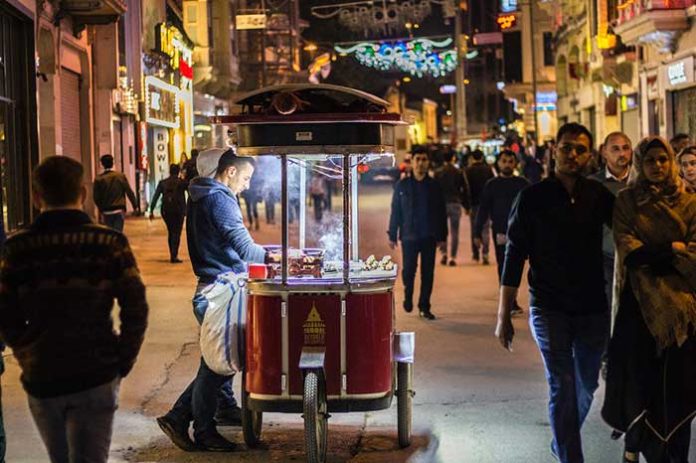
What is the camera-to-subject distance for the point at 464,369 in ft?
30.3

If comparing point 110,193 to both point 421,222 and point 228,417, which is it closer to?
point 421,222

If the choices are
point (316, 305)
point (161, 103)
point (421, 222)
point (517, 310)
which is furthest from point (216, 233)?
point (161, 103)

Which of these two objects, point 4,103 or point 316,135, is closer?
point 316,135

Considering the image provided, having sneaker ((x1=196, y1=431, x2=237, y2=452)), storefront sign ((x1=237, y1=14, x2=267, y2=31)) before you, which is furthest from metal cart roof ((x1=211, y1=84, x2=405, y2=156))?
storefront sign ((x1=237, y1=14, x2=267, y2=31))

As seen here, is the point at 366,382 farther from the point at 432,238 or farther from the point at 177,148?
the point at 177,148

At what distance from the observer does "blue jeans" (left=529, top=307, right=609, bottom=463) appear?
562 centimetres

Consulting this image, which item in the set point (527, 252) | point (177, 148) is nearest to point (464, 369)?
point (527, 252)

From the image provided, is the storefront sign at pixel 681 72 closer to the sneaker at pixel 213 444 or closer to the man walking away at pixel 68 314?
the sneaker at pixel 213 444

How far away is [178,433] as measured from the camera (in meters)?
6.80

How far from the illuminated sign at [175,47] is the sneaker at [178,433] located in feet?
84.8

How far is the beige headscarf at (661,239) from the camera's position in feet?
17.4

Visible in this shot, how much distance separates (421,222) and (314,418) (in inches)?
244

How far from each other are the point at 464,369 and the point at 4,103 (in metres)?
10.2

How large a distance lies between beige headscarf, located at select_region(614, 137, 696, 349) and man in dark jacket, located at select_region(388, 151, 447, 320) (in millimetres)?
6519
